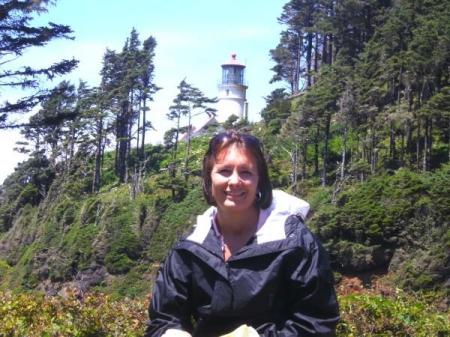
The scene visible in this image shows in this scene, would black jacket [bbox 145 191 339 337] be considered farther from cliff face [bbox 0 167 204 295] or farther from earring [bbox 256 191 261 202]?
cliff face [bbox 0 167 204 295]

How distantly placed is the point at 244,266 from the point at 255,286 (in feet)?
0.22

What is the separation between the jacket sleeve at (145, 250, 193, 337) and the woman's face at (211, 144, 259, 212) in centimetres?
23

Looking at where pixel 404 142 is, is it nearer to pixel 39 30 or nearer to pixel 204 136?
pixel 39 30

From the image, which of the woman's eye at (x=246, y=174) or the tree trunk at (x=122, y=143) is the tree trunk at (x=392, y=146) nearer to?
the tree trunk at (x=122, y=143)

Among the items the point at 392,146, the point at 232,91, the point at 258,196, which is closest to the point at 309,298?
the point at 258,196

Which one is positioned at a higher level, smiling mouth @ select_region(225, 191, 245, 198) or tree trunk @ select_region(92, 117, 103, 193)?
smiling mouth @ select_region(225, 191, 245, 198)

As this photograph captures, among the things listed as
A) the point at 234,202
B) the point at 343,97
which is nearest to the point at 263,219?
the point at 234,202

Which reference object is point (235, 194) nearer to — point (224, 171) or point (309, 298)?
point (224, 171)

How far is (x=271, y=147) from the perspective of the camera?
105 ft

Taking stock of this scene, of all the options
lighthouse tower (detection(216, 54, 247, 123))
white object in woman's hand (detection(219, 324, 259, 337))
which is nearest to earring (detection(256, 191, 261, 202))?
white object in woman's hand (detection(219, 324, 259, 337))

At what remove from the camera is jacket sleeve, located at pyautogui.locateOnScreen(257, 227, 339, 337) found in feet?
7.08

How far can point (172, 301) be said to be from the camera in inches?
90.1

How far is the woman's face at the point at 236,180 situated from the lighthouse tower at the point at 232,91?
154 feet

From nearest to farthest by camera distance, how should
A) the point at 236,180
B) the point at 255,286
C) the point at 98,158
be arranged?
the point at 255,286, the point at 236,180, the point at 98,158
